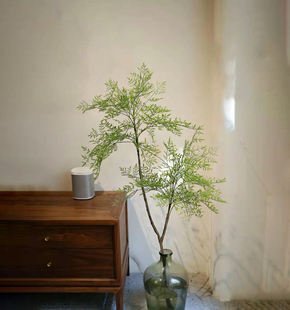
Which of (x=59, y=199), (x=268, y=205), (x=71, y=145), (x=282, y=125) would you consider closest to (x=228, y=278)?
(x=268, y=205)

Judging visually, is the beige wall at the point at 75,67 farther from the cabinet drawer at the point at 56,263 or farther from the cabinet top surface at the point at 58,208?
the cabinet drawer at the point at 56,263

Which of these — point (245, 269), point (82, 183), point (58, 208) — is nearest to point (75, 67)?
point (82, 183)

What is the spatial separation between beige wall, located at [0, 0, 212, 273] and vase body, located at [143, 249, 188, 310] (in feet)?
1.60

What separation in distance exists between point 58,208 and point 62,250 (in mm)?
218

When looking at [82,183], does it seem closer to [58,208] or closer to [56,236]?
[58,208]

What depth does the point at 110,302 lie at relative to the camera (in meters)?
1.78

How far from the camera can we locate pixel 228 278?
1.76 meters

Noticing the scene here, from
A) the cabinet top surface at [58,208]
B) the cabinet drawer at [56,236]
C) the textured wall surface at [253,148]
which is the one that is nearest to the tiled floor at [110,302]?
the textured wall surface at [253,148]

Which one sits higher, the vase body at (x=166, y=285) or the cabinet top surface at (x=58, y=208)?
the cabinet top surface at (x=58, y=208)

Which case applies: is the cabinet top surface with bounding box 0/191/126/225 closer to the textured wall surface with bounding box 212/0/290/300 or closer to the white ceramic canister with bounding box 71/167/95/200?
the white ceramic canister with bounding box 71/167/95/200

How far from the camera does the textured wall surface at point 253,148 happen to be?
1555 millimetres

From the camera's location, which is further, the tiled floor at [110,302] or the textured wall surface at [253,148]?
the tiled floor at [110,302]

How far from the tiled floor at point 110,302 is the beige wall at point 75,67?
0.46m

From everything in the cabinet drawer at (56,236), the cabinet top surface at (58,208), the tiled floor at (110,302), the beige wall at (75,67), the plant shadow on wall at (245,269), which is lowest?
the tiled floor at (110,302)
